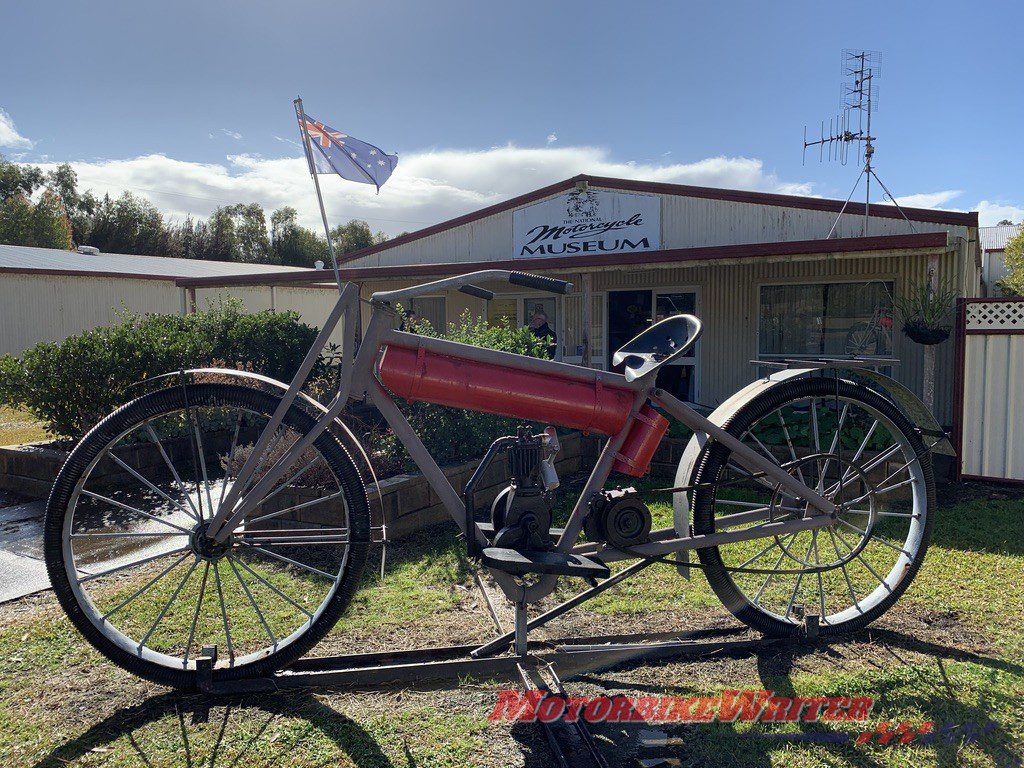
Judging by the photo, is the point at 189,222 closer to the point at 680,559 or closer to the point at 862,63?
the point at 862,63

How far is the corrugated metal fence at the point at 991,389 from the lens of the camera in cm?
620

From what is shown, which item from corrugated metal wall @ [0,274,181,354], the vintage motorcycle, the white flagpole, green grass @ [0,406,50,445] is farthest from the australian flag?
corrugated metal wall @ [0,274,181,354]

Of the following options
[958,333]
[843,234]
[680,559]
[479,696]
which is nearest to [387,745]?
[479,696]

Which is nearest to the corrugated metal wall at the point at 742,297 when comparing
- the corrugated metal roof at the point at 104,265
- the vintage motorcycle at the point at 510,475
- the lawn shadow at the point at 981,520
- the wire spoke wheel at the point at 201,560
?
the lawn shadow at the point at 981,520

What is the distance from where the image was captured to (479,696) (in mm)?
2797

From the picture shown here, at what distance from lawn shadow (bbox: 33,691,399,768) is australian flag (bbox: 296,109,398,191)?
354 centimetres

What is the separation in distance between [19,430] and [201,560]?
8352 mm

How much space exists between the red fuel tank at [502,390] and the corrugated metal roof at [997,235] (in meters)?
28.9

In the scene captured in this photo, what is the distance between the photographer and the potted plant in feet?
26.4

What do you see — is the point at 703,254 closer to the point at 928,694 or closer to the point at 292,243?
the point at 928,694

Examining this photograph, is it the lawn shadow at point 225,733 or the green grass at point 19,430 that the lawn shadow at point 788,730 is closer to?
the lawn shadow at point 225,733

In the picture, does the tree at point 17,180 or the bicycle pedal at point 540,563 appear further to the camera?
the tree at point 17,180

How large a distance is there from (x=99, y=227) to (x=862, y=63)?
145ft

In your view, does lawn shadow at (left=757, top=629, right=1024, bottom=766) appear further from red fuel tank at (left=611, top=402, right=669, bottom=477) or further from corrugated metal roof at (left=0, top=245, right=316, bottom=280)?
corrugated metal roof at (left=0, top=245, right=316, bottom=280)
